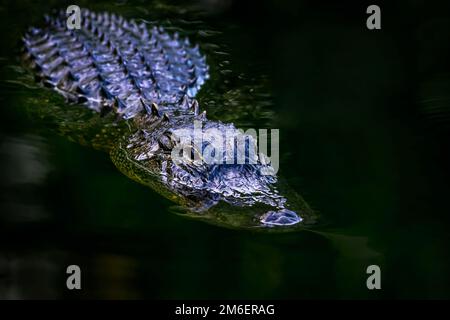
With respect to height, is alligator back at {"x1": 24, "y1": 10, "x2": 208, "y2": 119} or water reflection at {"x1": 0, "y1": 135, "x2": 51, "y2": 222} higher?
alligator back at {"x1": 24, "y1": 10, "x2": 208, "y2": 119}

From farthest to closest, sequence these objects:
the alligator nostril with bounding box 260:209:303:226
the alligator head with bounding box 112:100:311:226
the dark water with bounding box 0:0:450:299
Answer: the alligator head with bounding box 112:100:311:226 < the alligator nostril with bounding box 260:209:303:226 < the dark water with bounding box 0:0:450:299

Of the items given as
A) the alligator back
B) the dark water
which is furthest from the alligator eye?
the alligator back

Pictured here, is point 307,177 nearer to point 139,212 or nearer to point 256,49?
point 139,212

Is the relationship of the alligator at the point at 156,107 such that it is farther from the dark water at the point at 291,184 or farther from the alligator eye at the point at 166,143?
the dark water at the point at 291,184

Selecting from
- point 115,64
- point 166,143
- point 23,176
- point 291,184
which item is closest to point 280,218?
point 291,184

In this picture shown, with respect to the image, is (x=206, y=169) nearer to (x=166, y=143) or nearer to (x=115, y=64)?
(x=166, y=143)

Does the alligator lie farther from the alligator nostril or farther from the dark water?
the dark water
